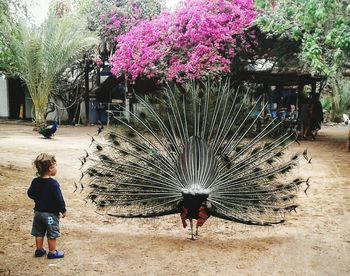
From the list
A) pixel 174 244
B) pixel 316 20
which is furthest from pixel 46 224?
pixel 316 20

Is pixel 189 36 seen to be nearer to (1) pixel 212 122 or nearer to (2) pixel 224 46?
(2) pixel 224 46

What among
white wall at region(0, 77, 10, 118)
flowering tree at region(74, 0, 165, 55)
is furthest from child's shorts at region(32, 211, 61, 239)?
white wall at region(0, 77, 10, 118)

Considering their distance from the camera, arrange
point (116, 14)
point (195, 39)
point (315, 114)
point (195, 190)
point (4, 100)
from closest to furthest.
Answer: point (195, 190) → point (195, 39) → point (315, 114) → point (116, 14) → point (4, 100)

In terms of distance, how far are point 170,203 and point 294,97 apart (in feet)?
63.2

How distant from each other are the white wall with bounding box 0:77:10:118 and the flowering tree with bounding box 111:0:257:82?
12.2 metres

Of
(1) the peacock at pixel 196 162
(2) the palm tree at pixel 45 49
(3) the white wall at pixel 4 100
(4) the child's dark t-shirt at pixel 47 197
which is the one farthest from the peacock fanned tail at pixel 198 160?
(3) the white wall at pixel 4 100

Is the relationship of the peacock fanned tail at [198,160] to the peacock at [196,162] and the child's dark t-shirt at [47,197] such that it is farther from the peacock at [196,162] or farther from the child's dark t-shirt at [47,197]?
the child's dark t-shirt at [47,197]

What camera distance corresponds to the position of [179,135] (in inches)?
197

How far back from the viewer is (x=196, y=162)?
15.7 feet

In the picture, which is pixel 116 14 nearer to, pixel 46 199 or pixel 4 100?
pixel 4 100

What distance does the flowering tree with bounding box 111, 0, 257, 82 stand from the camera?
14.7 m

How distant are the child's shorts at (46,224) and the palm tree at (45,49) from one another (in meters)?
13.8

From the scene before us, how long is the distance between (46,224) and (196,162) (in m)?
1.63

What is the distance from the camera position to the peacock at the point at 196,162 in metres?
4.71
